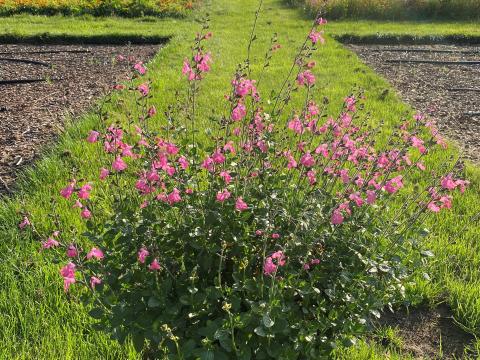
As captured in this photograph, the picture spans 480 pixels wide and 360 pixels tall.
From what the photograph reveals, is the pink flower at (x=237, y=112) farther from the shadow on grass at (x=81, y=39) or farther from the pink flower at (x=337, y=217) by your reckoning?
the shadow on grass at (x=81, y=39)

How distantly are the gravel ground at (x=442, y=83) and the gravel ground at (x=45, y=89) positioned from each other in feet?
13.9

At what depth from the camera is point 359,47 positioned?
1103 centimetres

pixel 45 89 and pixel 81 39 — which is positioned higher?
pixel 81 39

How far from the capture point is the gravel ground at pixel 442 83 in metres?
5.88

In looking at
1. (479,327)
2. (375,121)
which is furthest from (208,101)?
(479,327)

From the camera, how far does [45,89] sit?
7.12m

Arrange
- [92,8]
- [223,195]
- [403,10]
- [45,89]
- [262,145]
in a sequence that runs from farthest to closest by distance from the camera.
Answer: [92,8], [403,10], [45,89], [262,145], [223,195]

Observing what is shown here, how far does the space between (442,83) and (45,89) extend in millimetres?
6341

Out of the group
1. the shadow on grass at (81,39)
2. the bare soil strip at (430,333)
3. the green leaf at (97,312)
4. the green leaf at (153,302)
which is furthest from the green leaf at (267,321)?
the shadow on grass at (81,39)

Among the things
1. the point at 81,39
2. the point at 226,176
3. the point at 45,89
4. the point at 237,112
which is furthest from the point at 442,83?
the point at 81,39

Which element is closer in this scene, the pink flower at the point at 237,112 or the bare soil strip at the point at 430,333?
the pink flower at the point at 237,112

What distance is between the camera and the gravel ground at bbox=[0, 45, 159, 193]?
197 inches

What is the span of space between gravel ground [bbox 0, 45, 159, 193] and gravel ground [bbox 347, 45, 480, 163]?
424 cm

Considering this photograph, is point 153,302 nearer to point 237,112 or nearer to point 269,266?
point 269,266
